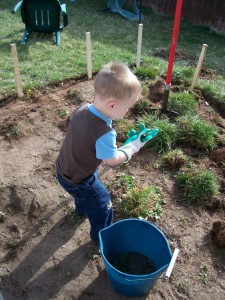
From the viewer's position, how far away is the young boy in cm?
200

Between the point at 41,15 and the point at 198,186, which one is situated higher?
the point at 41,15

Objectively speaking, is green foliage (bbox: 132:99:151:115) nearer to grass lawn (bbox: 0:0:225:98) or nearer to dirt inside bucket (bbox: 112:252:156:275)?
grass lawn (bbox: 0:0:225:98)

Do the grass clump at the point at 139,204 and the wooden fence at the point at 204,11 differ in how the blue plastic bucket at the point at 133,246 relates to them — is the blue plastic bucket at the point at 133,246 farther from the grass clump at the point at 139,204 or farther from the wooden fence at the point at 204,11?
the wooden fence at the point at 204,11

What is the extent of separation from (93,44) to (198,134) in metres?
3.69

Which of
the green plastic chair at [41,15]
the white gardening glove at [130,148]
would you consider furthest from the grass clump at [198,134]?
the green plastic chair at [41,15]

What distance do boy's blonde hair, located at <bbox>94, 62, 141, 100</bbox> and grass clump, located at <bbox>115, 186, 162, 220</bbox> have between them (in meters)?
1.33

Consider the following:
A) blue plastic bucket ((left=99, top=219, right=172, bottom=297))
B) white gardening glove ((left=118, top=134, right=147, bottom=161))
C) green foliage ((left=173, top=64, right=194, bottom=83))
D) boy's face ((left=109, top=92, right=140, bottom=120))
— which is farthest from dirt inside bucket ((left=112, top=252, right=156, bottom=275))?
green foliage ((left=173, top=64, right=194, bottom=83))

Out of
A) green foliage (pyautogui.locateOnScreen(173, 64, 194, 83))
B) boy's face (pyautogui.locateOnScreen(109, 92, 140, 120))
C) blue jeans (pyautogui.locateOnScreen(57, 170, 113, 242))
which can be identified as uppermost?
boy's face (pyautogui.locateOnScreen(109, 92, 140, 120))

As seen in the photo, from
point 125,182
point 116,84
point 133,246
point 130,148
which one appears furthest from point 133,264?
point 116,84

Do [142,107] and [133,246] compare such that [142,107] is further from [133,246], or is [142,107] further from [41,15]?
[41,15]

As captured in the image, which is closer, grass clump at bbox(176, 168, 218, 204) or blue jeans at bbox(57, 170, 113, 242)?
blue jeans at bbox(57, 170, 113, 242)

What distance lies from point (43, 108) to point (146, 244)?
8.46 feet

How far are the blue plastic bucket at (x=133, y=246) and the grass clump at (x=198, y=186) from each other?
823mm

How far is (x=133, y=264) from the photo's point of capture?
8.89 ft
